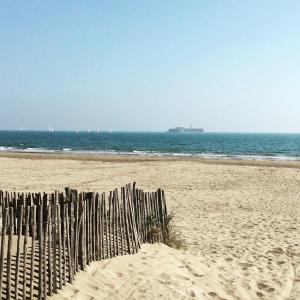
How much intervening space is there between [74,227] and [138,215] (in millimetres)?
2318

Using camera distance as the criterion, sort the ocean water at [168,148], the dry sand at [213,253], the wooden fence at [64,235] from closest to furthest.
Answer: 1. the wooden fence at [64,235]
2. the dry sand at [213,253]
3. the ocean water at [168,148]

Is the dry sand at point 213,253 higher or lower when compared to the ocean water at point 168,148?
lower

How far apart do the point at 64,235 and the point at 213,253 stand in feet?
13.0

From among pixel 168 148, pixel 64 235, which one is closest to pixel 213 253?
pixel 64 235

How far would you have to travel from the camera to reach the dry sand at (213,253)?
6.70 m

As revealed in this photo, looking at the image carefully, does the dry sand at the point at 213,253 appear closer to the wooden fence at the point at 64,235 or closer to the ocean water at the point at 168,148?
the wooden fence at the point at 64,235

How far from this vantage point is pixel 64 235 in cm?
654

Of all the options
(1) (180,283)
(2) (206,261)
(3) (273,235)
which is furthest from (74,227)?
(3) (273,235)

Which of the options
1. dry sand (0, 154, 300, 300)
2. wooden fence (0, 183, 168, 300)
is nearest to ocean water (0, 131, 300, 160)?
dry sand (0, 154, 300, 300)

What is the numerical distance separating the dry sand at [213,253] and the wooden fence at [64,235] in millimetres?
274

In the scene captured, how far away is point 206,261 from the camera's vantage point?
8.50 m

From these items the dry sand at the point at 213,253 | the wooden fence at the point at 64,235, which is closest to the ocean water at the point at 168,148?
the dry sand at the point at 213,253

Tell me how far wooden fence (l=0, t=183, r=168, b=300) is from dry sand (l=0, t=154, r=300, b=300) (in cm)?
27

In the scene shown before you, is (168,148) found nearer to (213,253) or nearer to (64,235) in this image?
(213,253)
